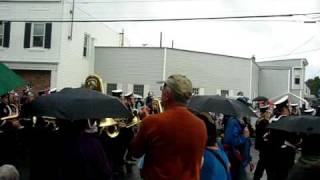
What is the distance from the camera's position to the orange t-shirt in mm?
4496

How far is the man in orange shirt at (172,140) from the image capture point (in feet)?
14.8

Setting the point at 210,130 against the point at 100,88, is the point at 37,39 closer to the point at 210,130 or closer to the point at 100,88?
the point at 100,88

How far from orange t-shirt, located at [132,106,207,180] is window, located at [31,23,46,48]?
27413 millimetres

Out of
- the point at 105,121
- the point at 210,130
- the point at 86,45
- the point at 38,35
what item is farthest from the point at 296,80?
the point at 210,130

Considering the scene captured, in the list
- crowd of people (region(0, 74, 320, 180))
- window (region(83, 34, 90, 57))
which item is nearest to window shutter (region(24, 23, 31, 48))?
window (region(83, 34, 90, 57))

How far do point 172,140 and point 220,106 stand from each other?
355 cm

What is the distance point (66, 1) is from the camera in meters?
31.5

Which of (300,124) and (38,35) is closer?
(300,124)

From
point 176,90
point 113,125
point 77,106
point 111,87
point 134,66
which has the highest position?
point 134,66

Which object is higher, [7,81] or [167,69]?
[167,69]

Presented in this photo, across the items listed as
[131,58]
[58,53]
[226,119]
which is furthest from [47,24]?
[226,119]

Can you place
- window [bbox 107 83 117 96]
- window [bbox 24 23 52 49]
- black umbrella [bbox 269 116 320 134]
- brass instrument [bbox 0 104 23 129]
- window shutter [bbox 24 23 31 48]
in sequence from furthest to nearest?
window [bbox 107 83 117 96] < window shutter [bbox 24 23 31 48] < window [bbox 24 23 52 49] < brass instrument [bbox 0 104 23 129] < black umbrella [bbox 269 116 320 134]

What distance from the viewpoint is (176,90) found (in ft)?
15.2

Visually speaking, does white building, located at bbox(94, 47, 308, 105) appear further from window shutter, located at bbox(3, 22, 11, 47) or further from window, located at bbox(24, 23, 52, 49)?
window shutter, located at bbox(3, 22, 11, 47)
